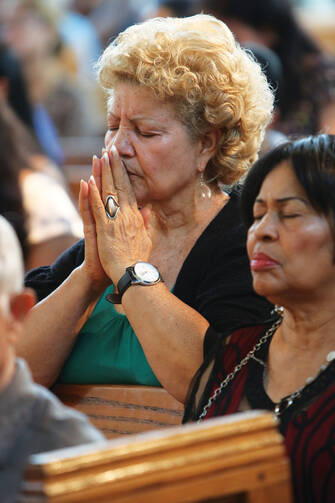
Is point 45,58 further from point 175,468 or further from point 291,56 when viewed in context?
point 175,468

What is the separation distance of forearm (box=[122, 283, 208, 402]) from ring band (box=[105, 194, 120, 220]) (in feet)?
0.79

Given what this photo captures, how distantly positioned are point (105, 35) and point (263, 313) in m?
5.43

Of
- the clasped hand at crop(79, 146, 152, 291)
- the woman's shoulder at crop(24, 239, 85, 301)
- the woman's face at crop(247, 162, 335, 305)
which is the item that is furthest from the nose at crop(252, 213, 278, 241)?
the woman's shoulder at crop(24, 239, 85, 301)

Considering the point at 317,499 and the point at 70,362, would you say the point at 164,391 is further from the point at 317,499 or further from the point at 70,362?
the point at 317,499

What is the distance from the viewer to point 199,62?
2.53 meters

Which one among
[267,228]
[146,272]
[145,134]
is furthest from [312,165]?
[145,134]

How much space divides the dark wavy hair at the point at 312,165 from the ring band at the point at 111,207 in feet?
1.59

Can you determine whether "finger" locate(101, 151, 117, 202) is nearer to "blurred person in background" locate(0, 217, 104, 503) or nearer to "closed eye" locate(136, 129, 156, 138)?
"closed eye" locate(136, 129, 156, 138)

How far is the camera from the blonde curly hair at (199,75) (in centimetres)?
251

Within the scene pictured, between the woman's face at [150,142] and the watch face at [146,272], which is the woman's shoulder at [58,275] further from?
the watch face at [146,272]

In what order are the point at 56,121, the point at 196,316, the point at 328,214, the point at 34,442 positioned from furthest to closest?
the point at 56,121
the point at 196,316
the point at 328,214
the point at 34,442

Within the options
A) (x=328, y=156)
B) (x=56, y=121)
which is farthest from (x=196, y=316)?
(x=56, y=121)

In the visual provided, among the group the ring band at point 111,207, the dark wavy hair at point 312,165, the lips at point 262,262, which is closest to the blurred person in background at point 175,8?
the ring band at point 111,207

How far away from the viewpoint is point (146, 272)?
236 cm
